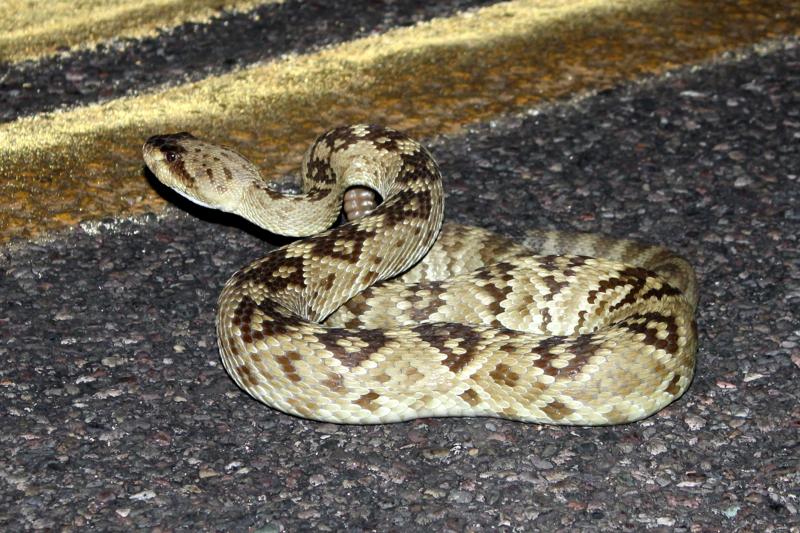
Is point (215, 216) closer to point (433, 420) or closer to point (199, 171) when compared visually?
point (199, 171)

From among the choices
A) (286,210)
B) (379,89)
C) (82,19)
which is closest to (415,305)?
(286,210)

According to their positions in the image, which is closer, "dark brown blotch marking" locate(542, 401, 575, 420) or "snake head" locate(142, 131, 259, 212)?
"dark brown blotch marking" locate(542, 401, 575, 420)

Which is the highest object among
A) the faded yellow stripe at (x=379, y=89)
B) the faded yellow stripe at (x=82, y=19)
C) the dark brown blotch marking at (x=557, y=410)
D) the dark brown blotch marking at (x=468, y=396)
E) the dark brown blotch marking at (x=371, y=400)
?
the faded yellow stripe at (x=82, y=19)

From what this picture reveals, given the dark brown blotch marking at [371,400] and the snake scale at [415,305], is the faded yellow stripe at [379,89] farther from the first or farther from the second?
the dark brown blotch marking at [371,400]

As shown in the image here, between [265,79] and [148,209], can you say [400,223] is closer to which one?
[148,209]

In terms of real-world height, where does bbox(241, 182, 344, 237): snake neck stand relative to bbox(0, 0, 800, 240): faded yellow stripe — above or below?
below

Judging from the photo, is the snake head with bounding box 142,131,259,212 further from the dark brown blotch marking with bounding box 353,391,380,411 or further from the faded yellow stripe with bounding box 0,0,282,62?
the faded yellow stripe with bounding box 0,0,282,62

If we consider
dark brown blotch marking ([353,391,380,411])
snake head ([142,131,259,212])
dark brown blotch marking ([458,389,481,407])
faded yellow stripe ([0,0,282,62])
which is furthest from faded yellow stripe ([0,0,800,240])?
dark brown blotch marking ([458,389,481,407])

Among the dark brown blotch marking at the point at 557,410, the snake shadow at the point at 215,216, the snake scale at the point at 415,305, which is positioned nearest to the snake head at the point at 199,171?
the snake scale at the point at 415,305
